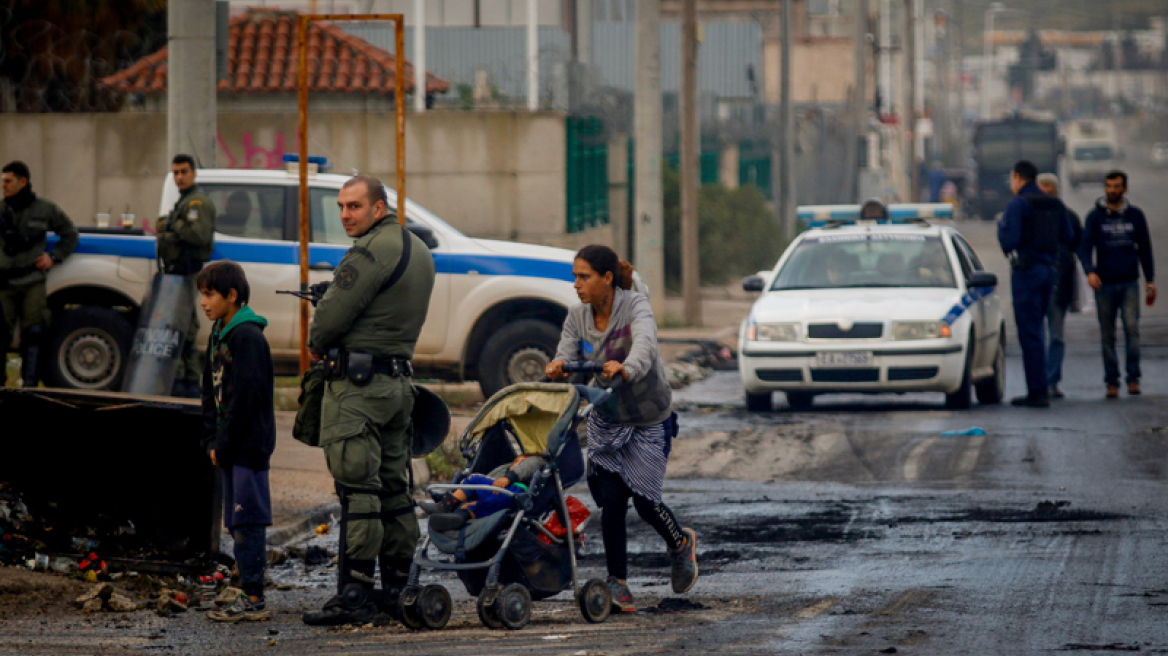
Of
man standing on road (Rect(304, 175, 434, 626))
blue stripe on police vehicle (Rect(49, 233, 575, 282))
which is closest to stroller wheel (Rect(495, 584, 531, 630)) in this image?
man standing on road (Rect(304, 175, 434, 626))

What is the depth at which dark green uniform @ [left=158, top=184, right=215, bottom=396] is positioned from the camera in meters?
12.0

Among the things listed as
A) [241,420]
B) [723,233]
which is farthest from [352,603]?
[723,233]

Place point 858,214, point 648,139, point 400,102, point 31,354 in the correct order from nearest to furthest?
point 400,102 < point 31,354 < point 858,214 < point 648,139

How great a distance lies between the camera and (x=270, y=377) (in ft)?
21.8

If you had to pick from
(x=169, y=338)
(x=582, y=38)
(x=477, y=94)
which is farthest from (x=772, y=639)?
(x=582, y=38)

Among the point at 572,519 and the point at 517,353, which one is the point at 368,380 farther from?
the point at 517,353

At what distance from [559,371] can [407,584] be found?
104cm

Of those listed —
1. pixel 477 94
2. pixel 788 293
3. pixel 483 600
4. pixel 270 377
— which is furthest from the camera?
pixel 477 94

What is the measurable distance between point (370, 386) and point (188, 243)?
20.7 feet

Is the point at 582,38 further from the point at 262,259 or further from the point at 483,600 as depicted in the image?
the point at 483,600

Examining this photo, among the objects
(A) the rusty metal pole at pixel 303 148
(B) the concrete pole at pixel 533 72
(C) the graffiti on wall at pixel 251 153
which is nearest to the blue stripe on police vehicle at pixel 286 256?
(A) the rusty metal pole at pixel 303 148

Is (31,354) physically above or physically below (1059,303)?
below

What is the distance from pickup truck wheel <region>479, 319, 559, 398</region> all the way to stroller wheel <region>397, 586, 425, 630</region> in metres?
6.62

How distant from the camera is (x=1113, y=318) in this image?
1390 cm
